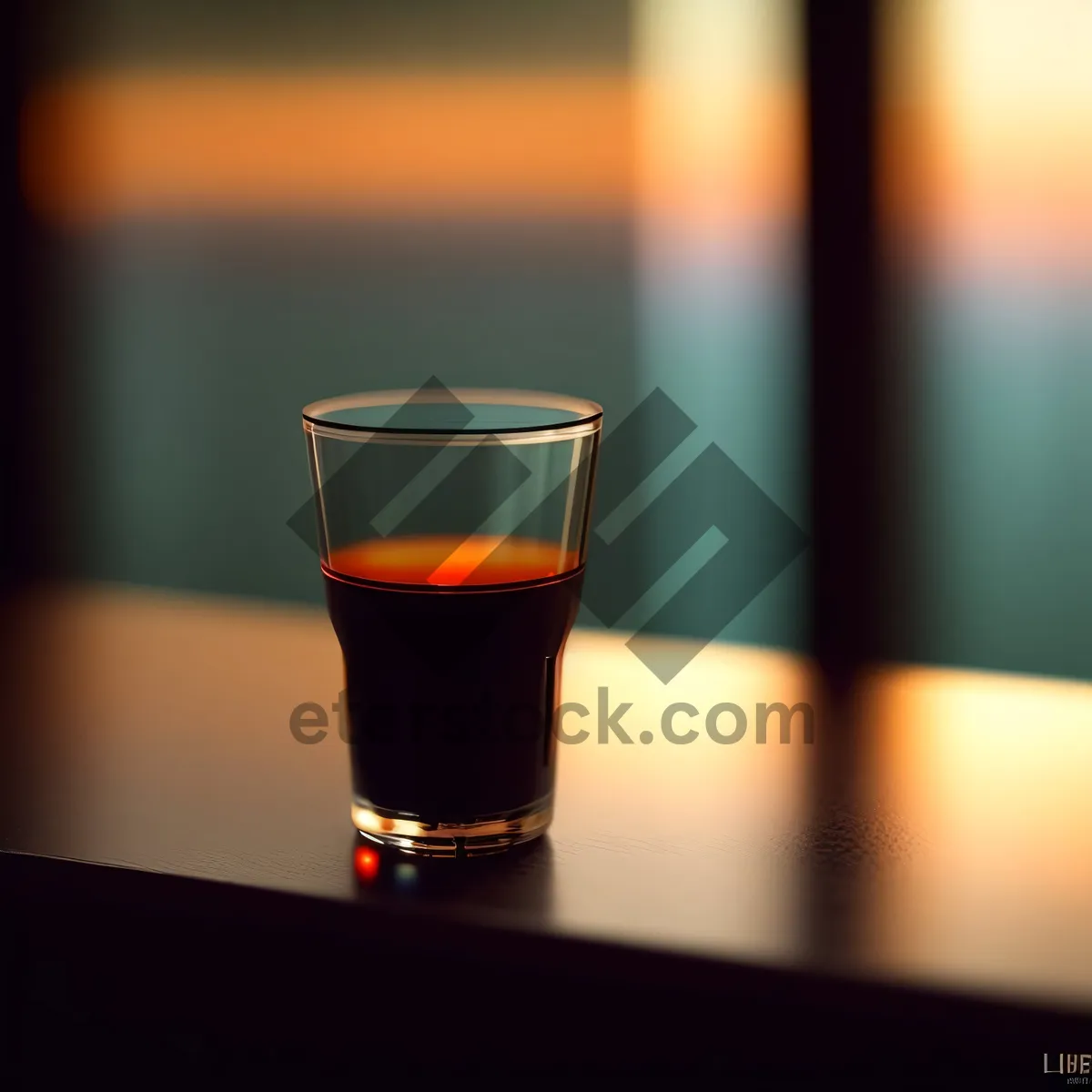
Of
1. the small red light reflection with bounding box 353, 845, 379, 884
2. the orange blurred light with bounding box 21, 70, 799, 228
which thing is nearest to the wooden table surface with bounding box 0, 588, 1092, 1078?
the small red light reflection with bounding box 353, 845, 379, 884

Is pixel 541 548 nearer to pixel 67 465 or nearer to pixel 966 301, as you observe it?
pixel 966 301

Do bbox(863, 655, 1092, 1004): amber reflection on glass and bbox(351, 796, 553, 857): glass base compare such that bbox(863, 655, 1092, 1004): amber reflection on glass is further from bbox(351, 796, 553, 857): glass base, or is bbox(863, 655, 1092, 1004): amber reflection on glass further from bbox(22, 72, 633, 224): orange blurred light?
bbox(22, 72, 633, 224): orange blurred light

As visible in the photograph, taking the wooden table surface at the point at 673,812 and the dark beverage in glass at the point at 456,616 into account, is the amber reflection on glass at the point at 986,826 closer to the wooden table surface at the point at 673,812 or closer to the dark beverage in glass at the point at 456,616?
the wooden table surface at the point at 673,812

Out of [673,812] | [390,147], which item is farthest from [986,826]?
[390,147]

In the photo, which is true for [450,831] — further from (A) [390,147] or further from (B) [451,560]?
(A) [390,147]

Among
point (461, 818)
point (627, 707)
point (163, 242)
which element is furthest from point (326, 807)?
point (163, 242)

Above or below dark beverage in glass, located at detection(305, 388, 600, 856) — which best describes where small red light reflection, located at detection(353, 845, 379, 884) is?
below
